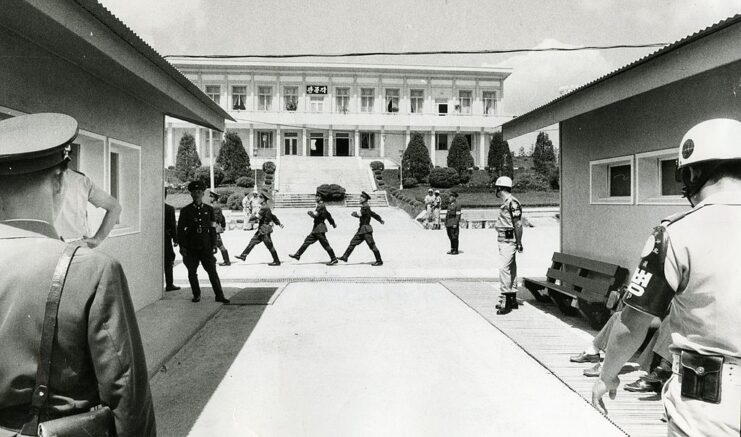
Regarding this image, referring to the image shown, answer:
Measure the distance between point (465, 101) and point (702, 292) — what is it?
5589 cm

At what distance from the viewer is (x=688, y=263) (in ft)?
6.91

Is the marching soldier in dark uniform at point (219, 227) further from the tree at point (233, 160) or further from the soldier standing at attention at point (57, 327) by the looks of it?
the tree at point (233, 160)

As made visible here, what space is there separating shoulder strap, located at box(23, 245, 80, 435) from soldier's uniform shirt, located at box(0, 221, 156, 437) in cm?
2

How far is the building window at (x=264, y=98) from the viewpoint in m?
53.7

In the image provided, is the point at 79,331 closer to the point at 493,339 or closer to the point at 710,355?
the point at 710,355

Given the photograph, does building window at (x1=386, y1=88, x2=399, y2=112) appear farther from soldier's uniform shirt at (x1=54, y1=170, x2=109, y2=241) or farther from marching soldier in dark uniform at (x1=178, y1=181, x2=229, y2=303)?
soldier's uniform shirt at (x1=54, y1=170, x2=109, y2=241)

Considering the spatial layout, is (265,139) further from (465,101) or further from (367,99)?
(465,101)

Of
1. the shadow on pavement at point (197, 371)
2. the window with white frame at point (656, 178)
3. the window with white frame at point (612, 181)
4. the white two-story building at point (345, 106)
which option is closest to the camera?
the shadow on pavement at point (197, 371)

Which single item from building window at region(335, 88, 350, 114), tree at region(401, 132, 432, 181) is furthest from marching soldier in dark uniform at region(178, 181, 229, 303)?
building window at region(335, 88, 350, 114)

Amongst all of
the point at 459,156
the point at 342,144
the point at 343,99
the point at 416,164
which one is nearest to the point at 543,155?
the point at 459,156

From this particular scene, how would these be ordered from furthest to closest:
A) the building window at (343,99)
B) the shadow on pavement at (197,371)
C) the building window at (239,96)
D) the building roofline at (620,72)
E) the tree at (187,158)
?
1. the building window at (343,99)
2. the building window at (239,96)
3. the tree at (187,158)
4. the building roofline at (620,72)
5. the shadow on pavement at (197,371)

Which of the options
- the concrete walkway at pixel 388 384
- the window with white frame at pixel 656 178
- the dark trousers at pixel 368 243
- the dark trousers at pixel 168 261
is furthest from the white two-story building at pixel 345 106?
the concrete walkway at pixel 388 384

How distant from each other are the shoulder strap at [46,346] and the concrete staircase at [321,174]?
37.3 m

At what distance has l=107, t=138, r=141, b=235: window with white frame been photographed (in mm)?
8664
